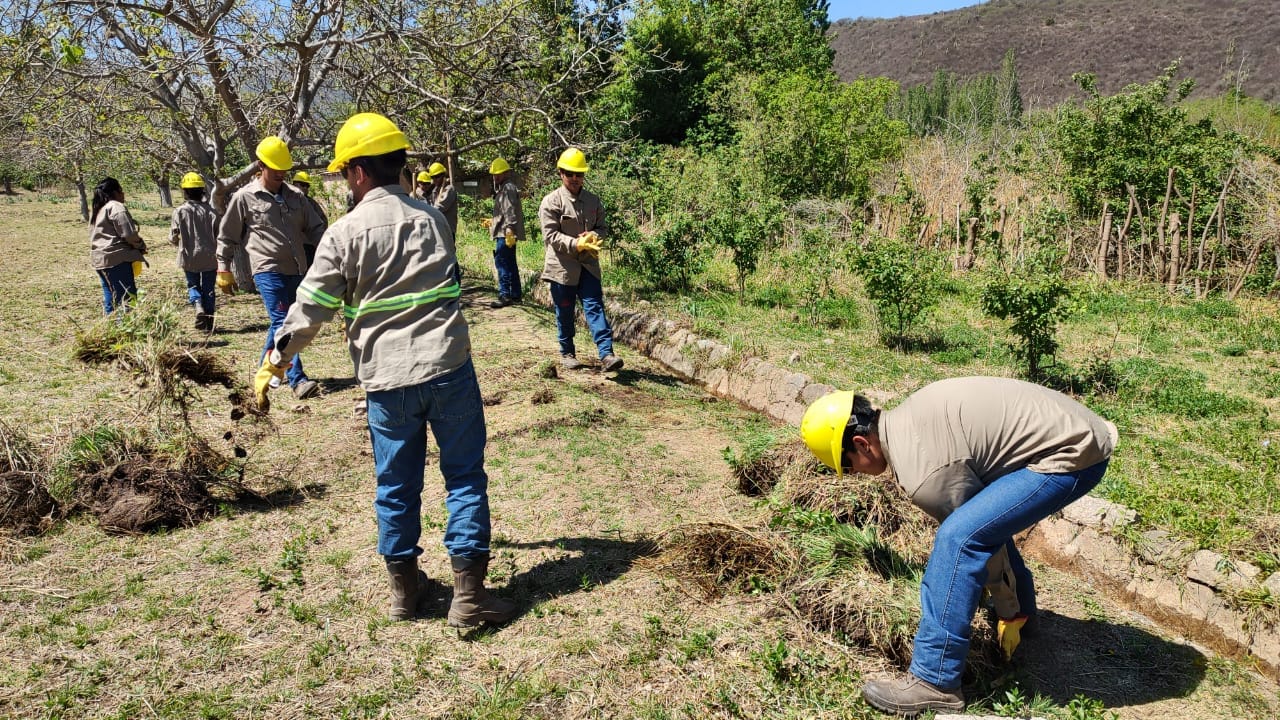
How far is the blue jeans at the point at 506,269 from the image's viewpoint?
1008 centimetres


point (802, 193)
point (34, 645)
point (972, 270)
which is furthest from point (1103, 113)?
point (34, 645)

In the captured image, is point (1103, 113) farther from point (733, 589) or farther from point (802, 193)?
point (733, 589)

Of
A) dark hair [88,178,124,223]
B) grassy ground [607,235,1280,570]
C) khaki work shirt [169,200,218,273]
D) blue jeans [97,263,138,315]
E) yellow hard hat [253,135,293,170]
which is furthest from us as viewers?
khaki work shirt [169,200,218,273]

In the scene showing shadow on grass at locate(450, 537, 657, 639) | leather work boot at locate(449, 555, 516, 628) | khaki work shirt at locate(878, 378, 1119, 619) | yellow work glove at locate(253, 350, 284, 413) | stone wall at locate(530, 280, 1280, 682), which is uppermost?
yellow work glove at locate(253, 350, 284, 413)

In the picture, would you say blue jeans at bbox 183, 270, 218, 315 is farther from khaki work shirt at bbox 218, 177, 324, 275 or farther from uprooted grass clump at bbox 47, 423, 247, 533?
uprooted grass clump at bbox 47, 423, 247, 533

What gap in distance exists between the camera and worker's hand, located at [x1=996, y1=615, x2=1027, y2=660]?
9.87 feet

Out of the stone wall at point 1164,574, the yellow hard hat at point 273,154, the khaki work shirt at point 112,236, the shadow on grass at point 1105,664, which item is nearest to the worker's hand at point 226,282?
the yellow hard hat at point 273,154

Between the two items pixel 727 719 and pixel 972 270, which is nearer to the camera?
pixel 727 719

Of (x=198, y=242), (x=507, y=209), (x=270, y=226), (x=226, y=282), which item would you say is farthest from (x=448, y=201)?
(x=270, y=226)

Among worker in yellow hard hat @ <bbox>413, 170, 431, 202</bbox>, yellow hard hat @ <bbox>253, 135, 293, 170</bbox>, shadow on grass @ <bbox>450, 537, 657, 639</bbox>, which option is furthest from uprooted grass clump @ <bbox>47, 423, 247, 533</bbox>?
worker in yellow hard hat @ <bbox>413, 170, 431, 202</bbox>

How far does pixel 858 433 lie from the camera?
270cm

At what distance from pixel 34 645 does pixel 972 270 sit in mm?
9855

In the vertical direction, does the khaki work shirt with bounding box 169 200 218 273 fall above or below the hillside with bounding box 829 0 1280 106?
below

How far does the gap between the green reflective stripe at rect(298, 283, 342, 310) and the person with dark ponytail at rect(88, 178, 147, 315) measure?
18.6 ft
